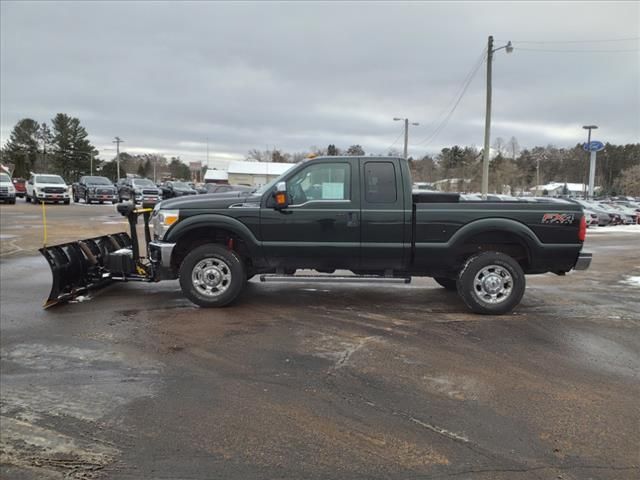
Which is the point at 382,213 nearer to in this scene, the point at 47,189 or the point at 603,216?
the point at 603,216

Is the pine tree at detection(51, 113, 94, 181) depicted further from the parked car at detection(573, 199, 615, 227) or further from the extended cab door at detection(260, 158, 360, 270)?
the extended cab door at detection(260, 158, 360, 270)

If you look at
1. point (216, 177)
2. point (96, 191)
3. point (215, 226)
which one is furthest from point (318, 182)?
point (216, 177)

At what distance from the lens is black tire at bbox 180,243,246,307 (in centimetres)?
666

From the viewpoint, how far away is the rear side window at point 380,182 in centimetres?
657

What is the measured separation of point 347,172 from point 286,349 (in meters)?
2.60

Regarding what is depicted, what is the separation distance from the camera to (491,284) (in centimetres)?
658

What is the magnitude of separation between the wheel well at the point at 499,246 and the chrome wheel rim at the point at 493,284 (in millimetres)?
365

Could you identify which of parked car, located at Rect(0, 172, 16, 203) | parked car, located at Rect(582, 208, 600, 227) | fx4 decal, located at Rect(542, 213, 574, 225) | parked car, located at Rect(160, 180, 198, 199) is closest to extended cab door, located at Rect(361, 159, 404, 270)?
fx4 decal, located at Rect(542, 213, 574, 225)

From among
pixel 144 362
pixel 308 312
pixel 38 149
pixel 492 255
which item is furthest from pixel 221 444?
pixel 38 149

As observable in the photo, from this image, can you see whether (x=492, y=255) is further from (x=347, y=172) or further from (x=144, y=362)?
(x=144, y=362)

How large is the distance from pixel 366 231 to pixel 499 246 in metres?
1.90

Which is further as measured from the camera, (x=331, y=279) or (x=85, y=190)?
(x=85, y=190)

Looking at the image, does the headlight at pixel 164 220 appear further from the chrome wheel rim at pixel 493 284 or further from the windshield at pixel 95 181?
the windshield at pixel 95 181

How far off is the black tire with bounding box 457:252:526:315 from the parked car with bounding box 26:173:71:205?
33749mm
